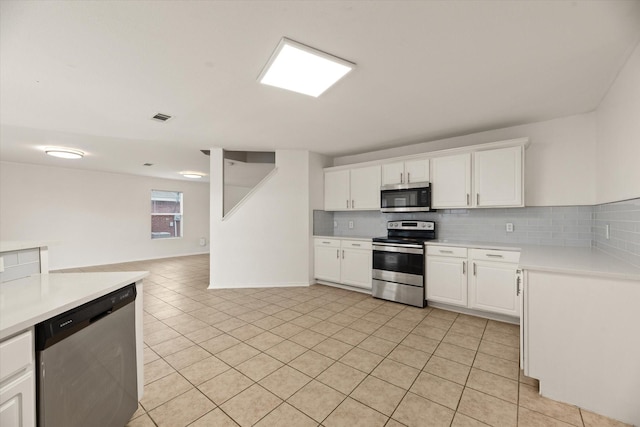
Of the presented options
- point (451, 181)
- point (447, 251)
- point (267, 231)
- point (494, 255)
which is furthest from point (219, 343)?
A: point (451, 181)

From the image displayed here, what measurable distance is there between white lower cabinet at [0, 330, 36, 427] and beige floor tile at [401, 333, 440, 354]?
8.47 ft

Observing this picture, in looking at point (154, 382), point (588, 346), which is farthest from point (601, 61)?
point (154, 382)

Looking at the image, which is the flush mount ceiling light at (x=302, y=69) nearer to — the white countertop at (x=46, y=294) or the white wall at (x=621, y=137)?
the white countertop at (x=46, y=294)

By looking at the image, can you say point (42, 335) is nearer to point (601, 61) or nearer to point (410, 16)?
point (410, 16)

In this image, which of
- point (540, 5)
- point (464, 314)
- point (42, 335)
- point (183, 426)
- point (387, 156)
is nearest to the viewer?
point (42, 335)

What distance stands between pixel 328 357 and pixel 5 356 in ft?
6.66

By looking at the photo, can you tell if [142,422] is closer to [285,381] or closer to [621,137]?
[285,381]

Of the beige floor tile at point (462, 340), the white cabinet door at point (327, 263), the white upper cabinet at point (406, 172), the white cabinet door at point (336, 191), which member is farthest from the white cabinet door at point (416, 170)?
the beige floor tile at point (462, 340)

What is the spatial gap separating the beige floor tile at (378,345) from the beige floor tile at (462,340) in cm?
60

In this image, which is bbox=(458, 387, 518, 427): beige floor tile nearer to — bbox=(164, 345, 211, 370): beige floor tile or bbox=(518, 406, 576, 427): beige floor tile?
bbox=(518, 406, 576, 427): beige floor tile

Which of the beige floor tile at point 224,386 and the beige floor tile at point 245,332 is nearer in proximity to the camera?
the beige floor tile at point 224,386

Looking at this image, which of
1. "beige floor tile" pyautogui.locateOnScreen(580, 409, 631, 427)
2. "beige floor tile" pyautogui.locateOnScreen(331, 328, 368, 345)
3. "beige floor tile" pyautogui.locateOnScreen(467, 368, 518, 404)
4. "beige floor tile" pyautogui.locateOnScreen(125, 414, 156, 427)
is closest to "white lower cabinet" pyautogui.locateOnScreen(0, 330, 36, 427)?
"beige floor tile" pyautogui.locateOnScreen(125, 414, 156, 427)

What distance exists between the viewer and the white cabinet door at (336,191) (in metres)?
4.76

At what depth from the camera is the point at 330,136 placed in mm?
3969
